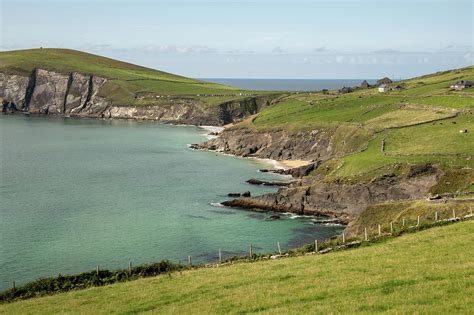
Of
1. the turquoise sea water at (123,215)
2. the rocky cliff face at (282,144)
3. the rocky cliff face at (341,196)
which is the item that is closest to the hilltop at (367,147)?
the rocky cliff face at (341,196)

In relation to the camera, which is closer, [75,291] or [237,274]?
[237,274]

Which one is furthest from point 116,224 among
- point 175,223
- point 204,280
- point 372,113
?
point 372,113

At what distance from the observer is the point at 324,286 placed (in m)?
31.8

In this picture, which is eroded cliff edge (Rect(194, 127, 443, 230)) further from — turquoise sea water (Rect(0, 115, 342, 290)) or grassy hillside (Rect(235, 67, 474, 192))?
turquoise sea water (Rect(0, 115, 342, 290))

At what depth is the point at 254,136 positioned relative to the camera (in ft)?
537

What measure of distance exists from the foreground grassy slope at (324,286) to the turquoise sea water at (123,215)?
23.5 metres

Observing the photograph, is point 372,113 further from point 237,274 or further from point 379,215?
point 237,274

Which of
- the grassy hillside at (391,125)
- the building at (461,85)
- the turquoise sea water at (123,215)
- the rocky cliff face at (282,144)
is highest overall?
the building at (461,85)

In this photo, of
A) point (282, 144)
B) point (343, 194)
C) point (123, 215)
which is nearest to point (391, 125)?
point (282, 144)

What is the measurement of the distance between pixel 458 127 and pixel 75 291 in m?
86.2

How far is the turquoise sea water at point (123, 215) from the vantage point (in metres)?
68.2

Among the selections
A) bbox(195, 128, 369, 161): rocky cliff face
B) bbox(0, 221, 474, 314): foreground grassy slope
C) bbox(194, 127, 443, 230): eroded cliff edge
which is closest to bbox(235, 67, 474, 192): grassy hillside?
bbox(195, 128, 369, 161): rocky cliff face

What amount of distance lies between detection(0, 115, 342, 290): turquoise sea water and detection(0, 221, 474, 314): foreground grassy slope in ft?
77.0

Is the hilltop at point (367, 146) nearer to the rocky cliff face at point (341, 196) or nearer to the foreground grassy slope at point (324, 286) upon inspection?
the rocky cliff face at point (341, 196)
